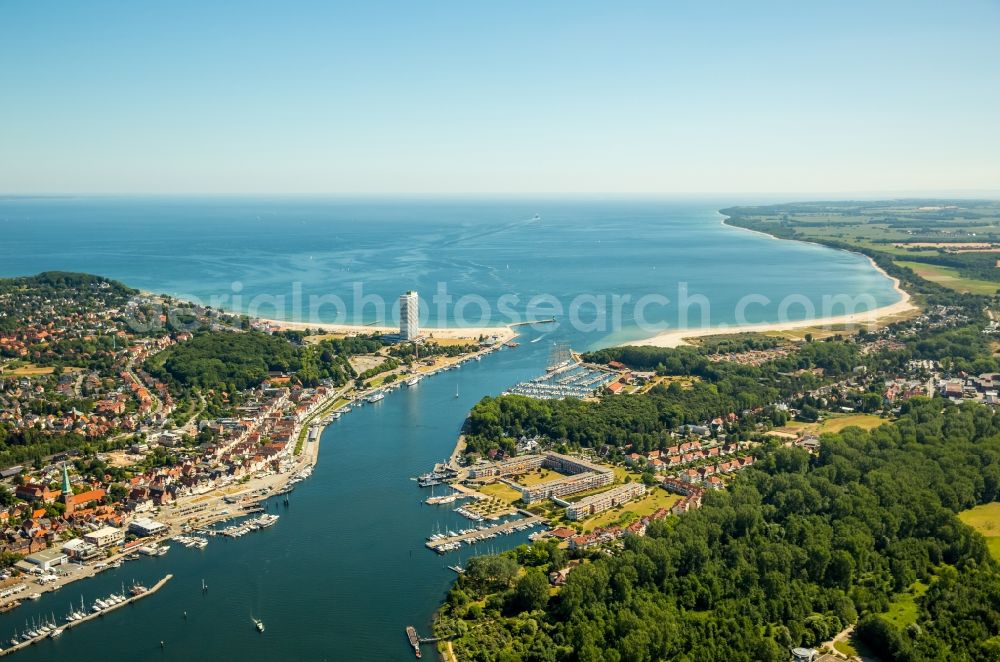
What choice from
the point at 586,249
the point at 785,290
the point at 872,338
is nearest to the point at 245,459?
the point at 872,338

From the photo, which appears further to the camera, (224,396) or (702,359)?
(702,359)

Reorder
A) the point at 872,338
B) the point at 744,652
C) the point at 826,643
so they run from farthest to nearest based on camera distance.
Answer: the point at 872,338, the point at 826,643, the point at 744,652

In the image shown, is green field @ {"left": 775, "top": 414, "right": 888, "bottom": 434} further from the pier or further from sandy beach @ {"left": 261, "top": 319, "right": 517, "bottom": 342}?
sandy beach @ {"left": 261, "top": 319, "right": 517, "bottom": 342}

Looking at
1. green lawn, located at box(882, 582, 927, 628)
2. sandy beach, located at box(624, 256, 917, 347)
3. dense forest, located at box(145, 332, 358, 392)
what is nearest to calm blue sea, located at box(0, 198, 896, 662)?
sandy beach, located at box(624, 256, 917, 347)

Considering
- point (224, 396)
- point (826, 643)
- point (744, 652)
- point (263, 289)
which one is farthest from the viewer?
point (263, 289)

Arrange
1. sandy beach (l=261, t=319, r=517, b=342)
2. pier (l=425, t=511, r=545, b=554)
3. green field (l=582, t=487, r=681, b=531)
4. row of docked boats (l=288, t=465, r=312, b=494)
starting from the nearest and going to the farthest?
pier (l=425, t=511, r=545, b=554) → green field (l=582, t=487, r=681, b=531) → row of docked boats (l=288, t=465, r=312, b=494) → sandy beach (l=261, t=319, r=517, b=342)

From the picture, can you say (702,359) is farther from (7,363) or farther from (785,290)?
(7,363)
